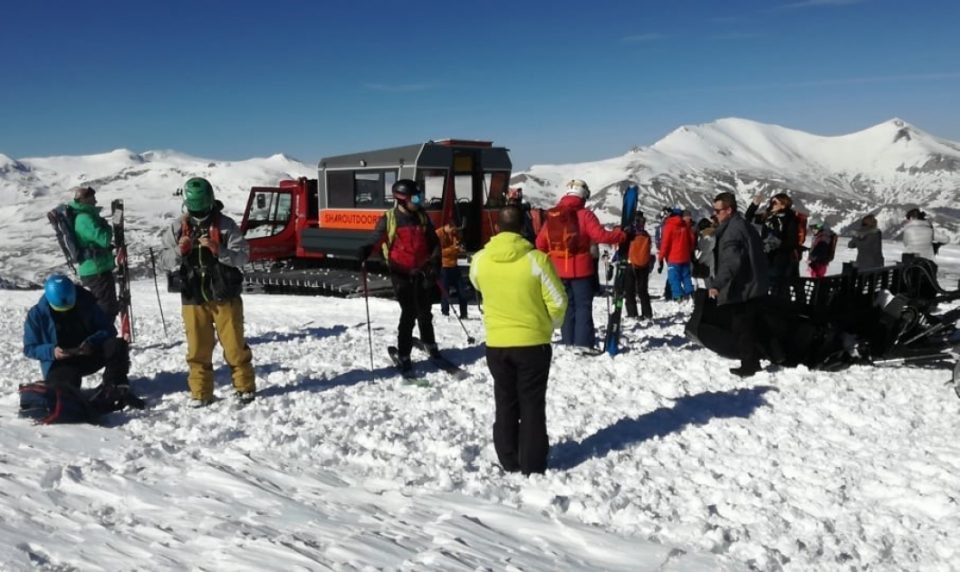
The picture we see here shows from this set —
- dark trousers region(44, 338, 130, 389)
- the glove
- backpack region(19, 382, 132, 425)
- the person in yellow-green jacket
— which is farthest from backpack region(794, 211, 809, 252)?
backpack region(19, 382, 132, 425)

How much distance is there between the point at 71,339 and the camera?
19.6 ft

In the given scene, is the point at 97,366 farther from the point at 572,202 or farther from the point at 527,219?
the point at 527,219

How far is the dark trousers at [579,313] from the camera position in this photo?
7570 mm

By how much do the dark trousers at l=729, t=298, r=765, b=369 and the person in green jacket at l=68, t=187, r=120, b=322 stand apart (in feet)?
22.0

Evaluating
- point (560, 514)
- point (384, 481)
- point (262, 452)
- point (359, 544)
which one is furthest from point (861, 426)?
point (262, 452)

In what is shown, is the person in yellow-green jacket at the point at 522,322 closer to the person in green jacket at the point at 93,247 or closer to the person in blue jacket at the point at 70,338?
the person in blue jacket at the point at 70,338

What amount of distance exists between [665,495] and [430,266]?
11.5ft

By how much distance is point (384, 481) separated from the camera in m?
4.52

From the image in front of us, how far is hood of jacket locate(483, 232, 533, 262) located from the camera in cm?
460

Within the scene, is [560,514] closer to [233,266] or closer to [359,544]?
[359,544]

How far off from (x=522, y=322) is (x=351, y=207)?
13073 mm

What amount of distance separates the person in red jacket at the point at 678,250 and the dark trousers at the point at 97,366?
352 inches

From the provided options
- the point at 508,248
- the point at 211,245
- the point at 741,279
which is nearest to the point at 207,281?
the point at 211,245

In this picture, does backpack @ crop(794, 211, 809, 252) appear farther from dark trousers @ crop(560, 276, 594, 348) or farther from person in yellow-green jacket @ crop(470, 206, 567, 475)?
person in yellow-green jacket @ crop(470, 206, 567, 475)
